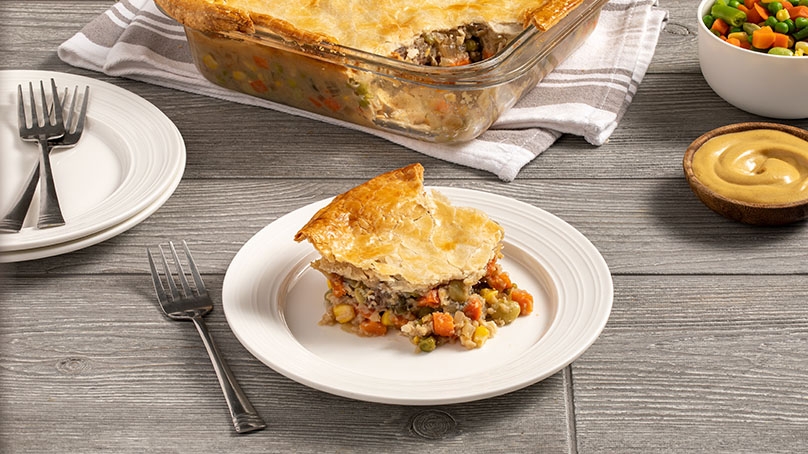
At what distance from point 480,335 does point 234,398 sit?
64 centimetres

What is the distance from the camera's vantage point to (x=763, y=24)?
3.50 m

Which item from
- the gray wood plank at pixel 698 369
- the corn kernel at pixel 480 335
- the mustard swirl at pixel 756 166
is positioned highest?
the corn kernel at pixel 480 335

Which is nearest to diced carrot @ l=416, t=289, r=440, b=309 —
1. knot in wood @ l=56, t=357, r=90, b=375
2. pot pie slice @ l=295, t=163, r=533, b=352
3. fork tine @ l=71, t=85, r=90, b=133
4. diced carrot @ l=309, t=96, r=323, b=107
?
pot pie slice @ l=295, t=163, r=533, b=352

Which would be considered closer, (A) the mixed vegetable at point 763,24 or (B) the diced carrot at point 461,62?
(A) the mixed vegetable at point 763,24

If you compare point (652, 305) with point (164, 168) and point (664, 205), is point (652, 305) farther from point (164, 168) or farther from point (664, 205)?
point (164, 168)

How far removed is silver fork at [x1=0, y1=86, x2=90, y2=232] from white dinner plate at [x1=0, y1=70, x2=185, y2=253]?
0.09ft

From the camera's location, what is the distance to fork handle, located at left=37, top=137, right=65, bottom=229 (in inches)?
114

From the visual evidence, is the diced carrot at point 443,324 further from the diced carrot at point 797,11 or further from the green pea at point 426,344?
the diced carrot at point 797,11

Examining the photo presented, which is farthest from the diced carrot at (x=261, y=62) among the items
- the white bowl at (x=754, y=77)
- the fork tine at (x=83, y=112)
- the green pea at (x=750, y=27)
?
the green pea at (x=750, y=27)

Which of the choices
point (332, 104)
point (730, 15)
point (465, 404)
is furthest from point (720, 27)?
point (465, 404)

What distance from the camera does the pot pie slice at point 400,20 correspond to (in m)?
3.37

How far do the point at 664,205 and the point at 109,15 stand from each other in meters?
2.66

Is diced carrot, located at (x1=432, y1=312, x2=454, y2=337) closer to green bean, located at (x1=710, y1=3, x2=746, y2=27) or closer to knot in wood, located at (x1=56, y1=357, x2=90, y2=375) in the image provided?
knot in wood, located at (x1=56, y1=357, x2=90, y2=375)

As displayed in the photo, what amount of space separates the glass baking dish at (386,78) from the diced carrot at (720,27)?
0.44 metres
